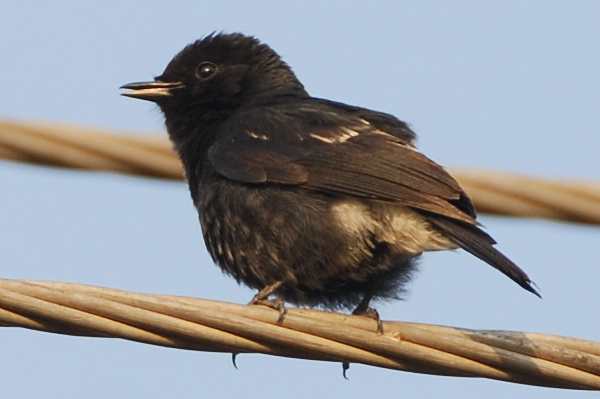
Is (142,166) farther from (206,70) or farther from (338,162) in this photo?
(206,70)

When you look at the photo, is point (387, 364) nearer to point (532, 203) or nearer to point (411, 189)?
point (411, 189)

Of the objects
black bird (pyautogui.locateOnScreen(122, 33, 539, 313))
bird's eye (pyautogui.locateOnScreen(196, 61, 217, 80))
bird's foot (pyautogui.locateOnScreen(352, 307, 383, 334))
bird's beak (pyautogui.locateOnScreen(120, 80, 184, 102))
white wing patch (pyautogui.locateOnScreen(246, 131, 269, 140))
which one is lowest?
bird's foot (pyautogui.locateOnScreen(352, 307, 383, 334))

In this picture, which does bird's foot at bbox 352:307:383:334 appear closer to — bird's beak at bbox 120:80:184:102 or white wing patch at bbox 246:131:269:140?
white wing patch at bbox 246:131:269:140

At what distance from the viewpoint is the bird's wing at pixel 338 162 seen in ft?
16.0

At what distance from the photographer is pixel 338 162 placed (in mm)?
5176

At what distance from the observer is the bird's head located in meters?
6.30

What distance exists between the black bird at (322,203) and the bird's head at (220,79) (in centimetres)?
27

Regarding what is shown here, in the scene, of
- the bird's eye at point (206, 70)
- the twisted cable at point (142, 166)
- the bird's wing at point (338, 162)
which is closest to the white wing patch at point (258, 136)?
the bird's wing at point (338, 162)

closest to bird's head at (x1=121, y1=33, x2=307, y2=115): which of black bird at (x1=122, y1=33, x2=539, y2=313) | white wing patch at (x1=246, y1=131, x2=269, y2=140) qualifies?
black bird at (x1=122, y1=33, x2=539, y2=313)

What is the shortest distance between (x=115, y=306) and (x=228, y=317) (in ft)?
1.10

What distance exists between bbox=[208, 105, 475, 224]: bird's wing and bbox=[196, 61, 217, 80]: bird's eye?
23.4 inches

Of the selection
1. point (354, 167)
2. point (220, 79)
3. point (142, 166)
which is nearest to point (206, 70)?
point (220, 79)

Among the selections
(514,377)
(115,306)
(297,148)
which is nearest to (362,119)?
(297,148)

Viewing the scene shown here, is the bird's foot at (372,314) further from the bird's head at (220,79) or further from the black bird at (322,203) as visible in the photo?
the bird's head at (220,79)
